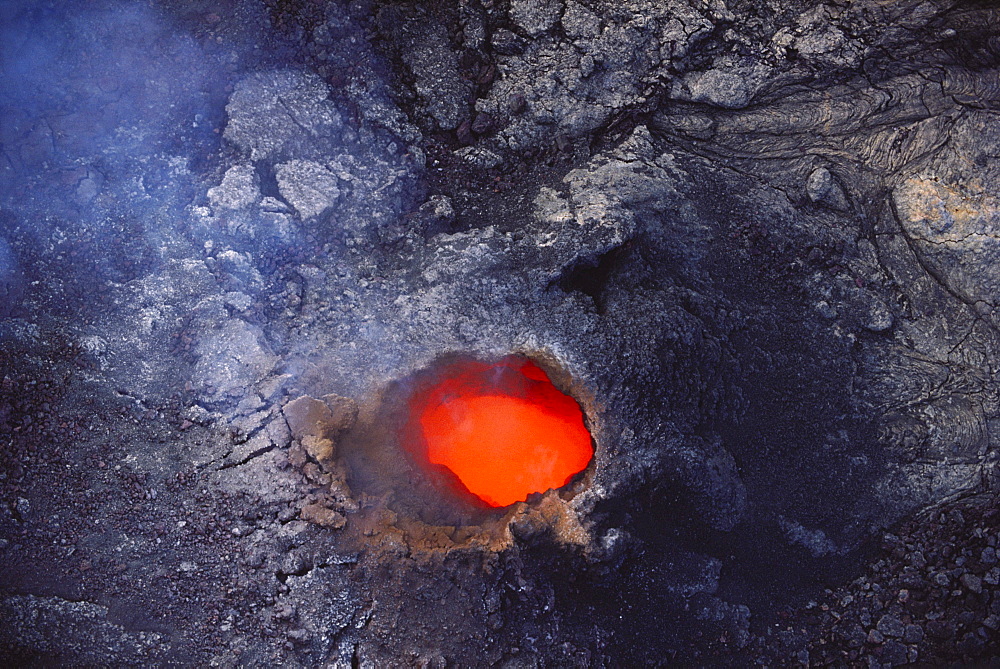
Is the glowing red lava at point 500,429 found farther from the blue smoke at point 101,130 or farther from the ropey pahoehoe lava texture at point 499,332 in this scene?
the blue smoke at point 101,130

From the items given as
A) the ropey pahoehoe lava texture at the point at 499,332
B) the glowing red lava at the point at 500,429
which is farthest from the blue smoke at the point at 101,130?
the glowing red lava at the point at 500,429

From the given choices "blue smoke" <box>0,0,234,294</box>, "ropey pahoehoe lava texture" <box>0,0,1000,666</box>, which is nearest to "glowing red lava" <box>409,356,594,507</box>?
"ropey pahoehoe lava texture" <box>0,0,1000,666</box>

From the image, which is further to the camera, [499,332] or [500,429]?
[500,429]

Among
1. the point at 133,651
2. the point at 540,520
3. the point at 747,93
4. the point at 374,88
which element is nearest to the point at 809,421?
the point at 540,520

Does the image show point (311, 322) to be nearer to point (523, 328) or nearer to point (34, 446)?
point (523, 328)

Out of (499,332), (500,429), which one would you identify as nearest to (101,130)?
(499,332)

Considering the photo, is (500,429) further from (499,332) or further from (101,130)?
(101,130)
